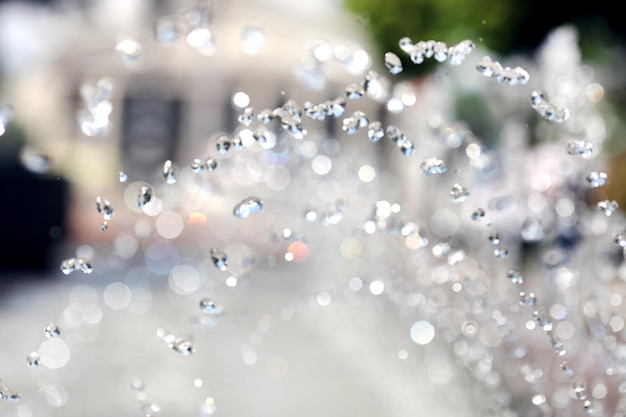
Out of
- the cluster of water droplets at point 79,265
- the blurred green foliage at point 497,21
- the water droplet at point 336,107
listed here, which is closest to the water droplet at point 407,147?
the water droplet at point 336,107

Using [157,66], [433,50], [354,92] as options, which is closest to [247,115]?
[354,92]

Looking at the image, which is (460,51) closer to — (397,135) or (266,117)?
(397,135)

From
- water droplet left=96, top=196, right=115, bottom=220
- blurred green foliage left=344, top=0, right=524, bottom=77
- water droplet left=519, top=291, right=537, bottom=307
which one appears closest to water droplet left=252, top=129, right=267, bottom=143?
water droplet left=96, top=196, right=115, bottom=220

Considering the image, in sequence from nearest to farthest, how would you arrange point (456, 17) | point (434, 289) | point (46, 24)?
1. point (434, 289)
2. point (456, 17)
3. point (46, 24)

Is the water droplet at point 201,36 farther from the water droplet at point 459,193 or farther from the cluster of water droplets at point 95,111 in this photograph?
the water droplet at point 459,193

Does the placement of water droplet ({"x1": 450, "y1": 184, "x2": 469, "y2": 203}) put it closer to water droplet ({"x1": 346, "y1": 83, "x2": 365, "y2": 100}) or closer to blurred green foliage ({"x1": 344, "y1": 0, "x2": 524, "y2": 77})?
water droplet ({"x1": 346, "y1": 83, "x2": 365, "y2": 100})

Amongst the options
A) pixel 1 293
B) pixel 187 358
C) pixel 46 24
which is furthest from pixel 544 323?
pixel 46 24

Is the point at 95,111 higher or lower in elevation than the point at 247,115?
higher

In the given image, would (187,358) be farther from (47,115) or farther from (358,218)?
(47,115)
